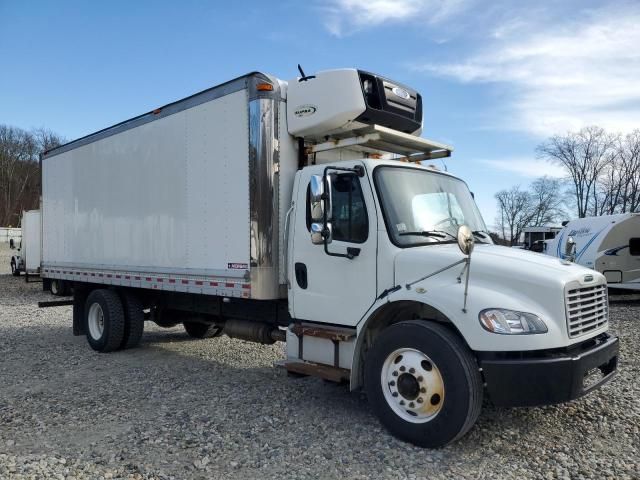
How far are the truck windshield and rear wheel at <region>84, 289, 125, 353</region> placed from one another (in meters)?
5.12

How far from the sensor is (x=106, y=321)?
7918 mm

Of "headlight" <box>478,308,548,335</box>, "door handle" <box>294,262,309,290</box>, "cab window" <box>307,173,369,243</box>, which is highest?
"cab window" <box>307,173,369,243</box>

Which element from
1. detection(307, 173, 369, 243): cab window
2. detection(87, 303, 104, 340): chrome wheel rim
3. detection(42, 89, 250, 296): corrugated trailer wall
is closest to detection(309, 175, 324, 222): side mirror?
detection(307, 173, 369, 243): cab window

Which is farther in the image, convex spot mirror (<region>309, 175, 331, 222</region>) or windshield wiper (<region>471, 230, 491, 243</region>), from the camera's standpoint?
windshield wiper (<region>471, 230, 491, 243</region>)

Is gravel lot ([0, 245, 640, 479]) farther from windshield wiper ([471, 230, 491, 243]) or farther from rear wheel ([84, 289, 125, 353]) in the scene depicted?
windshield wiper ([471, 230, 491, 243])

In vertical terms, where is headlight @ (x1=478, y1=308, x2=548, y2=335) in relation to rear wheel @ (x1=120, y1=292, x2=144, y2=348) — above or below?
above

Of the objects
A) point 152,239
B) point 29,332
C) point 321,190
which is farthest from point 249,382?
point 29,332

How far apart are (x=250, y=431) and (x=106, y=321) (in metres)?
4.16

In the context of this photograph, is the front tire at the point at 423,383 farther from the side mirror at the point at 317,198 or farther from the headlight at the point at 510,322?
the side mirror at the point at 317,198

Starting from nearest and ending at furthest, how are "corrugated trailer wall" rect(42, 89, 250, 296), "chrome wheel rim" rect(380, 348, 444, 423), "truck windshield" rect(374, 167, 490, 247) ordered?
"chrome wheel rim" rect(380, 348, 444, 423) → "truck windshield" rect(374, 167, 490, 247) → "corrugated trailer wall" rect(42, 89, 250, 296)

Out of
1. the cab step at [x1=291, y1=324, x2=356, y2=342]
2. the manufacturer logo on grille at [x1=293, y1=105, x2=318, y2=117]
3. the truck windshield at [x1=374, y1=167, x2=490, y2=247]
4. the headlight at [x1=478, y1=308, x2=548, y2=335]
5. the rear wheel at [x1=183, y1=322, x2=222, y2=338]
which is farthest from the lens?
the rear wheel at [x1=183, y1=322, x2=222, y2=338]

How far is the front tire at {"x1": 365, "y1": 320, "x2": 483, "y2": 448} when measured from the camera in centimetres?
393

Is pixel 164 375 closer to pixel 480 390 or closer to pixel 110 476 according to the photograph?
pixel 110 476

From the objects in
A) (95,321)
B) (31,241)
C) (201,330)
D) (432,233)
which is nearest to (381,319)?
(432,233)
